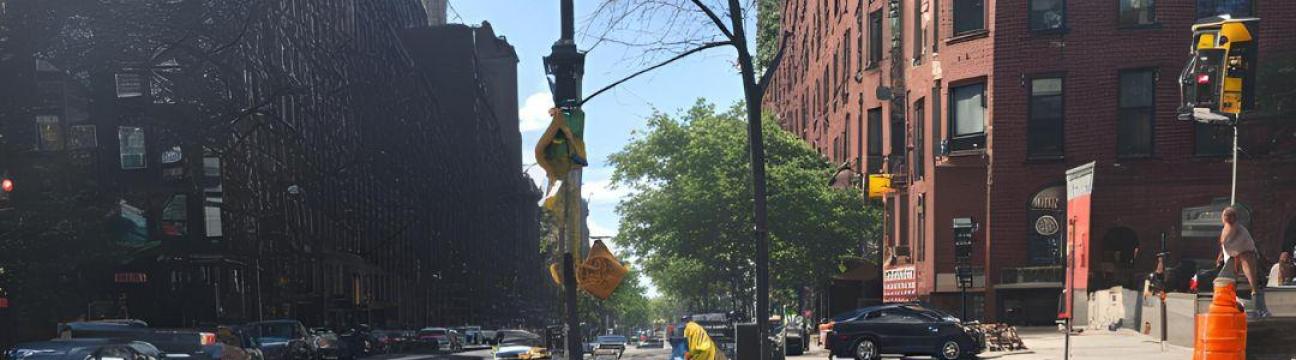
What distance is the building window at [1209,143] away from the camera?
4112cm

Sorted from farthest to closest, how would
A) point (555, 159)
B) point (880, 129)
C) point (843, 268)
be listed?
point (843, 268) < point (880, 129) < point (555, 159)

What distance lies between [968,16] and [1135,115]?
594 centimetres

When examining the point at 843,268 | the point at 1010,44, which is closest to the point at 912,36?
the point at 1010,44

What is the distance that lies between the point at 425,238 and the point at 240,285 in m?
57.2

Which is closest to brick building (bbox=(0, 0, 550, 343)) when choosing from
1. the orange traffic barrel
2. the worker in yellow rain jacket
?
the worker in yellow rain jacket

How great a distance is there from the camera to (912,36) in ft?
159

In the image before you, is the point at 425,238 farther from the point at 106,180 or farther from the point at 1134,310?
the point at 1134,310

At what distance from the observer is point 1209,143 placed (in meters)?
41.4

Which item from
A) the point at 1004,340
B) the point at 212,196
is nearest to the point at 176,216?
the point at 212,196

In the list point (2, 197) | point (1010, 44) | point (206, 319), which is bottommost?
point (206, 319)

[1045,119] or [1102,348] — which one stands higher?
[1045,119]

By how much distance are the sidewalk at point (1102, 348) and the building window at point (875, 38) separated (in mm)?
17439

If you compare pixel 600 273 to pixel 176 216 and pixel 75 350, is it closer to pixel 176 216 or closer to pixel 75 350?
pixel 75 350

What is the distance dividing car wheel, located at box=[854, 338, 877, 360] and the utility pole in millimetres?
18660
